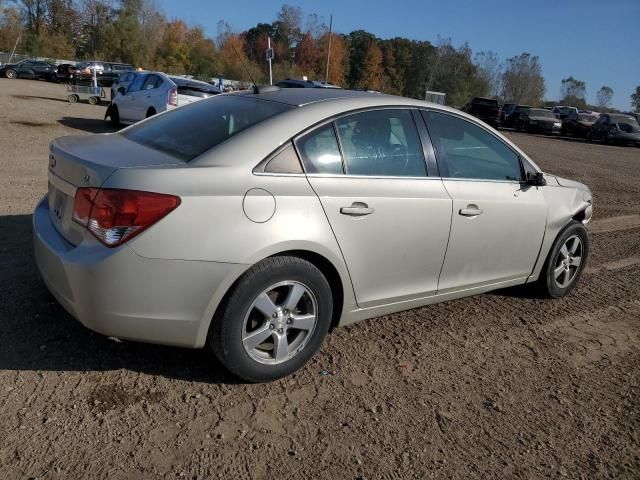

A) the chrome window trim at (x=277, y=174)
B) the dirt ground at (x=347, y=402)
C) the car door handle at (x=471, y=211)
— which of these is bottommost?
the dirt ground at (x=347, y=402)

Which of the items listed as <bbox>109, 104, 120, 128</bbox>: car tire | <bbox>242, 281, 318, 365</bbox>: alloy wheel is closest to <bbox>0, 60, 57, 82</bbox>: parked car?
<bbox>109, 104, 120, 128</bbox>: car tire

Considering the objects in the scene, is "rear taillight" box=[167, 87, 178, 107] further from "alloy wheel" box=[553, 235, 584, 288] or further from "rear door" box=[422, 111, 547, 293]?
"alloy wheel" box=[553, 235, 584, 288]

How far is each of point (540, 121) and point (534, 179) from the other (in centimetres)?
3141

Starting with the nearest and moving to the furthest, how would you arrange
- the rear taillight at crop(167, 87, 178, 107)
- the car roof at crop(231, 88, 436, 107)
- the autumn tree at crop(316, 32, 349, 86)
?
1. the car roof at crop(231, 88, 436, 107)
2. the rear taillight at crop(167, 87, 178, 107)
3. the autumn tree at crop(316, 32, 349, 86)

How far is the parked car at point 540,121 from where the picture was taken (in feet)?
109

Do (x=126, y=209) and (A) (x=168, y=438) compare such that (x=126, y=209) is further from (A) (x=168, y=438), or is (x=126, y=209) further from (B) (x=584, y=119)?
(B) (x=584, y=119)

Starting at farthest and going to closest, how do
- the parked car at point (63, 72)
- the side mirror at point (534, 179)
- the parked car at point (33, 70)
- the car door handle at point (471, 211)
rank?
the parked car at point (33, 70) → the parked car at point (63, 72) → the side mirror at point (534, 179) → the car door handle at point (471, 211)

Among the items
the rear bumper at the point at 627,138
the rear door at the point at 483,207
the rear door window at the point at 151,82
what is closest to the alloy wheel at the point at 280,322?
the rear door at the point at 483,207

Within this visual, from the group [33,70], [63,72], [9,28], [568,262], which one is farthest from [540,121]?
[9,28]

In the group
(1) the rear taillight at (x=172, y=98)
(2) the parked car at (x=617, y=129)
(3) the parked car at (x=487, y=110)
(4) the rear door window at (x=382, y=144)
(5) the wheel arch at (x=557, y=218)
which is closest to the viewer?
(4) the rear door window at (x=382, y=144)

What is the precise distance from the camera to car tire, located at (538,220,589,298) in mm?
4789

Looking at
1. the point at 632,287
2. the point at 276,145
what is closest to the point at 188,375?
the point at 276,145

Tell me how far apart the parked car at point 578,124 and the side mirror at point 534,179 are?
3119cm

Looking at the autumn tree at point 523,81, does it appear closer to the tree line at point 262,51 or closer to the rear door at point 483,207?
the tree line at point 262,51
